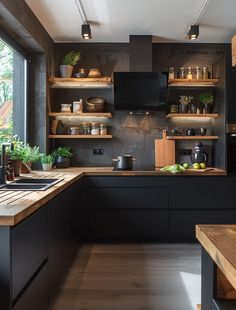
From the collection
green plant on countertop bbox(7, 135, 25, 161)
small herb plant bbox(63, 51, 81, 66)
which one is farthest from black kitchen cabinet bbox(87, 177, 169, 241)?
small herb plant bbox(63, 51, 81, 66)

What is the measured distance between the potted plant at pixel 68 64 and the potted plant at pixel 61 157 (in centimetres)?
93

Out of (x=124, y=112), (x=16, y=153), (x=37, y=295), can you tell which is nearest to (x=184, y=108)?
(x=124, y=112)

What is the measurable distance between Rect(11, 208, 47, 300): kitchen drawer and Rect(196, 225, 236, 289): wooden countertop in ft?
2.64

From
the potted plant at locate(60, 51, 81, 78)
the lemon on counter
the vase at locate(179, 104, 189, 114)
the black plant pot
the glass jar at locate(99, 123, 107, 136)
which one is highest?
the potted plant at locate(60, 51, 81, 78)

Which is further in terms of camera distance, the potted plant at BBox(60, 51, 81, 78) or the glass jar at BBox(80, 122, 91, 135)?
the glass jar at BBox(80, 122, 91, 135)

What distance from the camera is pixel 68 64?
4.55 metres

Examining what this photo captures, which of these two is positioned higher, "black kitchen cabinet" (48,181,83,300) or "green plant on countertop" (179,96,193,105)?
"green plant on countertop" (179,96,193,105)

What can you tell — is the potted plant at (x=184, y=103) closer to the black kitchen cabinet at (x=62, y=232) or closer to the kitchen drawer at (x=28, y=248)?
the black kitchen cabinet at (x=62, y=232)

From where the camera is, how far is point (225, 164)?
13.6ft

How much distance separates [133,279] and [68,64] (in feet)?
9.06

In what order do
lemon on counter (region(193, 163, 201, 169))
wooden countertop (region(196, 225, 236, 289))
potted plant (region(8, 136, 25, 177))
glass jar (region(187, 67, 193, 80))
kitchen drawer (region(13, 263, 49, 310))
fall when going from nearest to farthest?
1. wooden countertop (region(196, 225, 236, 289))
2. kitchen drawer (region(13, 263, 49, 310))
3. potted plant (region(8, 136, 25, 177))
4. lemon on counter (region(193, 163, 201, 169))
5. glass jar (region(187, 67, 193, 80))

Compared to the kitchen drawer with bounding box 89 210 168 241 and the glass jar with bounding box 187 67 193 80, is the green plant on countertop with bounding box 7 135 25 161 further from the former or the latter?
the glass jar with bounding box 187 67 193 80

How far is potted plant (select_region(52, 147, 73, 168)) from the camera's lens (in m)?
4.36

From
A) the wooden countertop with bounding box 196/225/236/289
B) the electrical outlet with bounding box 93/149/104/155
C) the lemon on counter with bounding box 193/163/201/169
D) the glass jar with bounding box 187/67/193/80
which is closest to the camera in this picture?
the wooden countertop with bounding box 196/225/236/289
